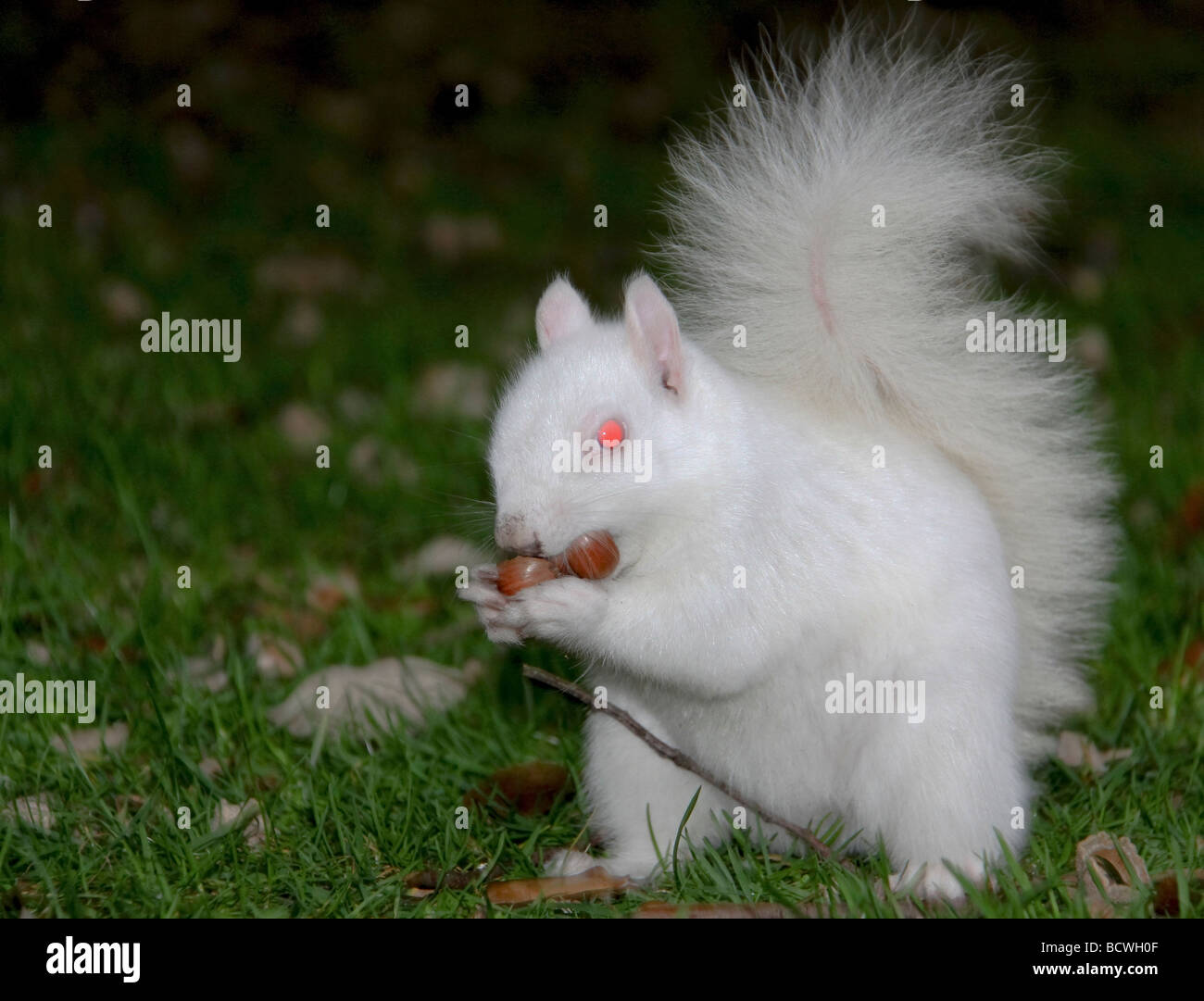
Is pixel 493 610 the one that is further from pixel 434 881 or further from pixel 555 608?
pixel 434 881

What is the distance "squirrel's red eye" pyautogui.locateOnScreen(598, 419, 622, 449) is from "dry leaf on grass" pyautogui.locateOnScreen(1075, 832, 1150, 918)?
89 cm

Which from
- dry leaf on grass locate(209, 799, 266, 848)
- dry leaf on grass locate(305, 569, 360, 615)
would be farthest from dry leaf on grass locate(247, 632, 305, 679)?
dry leaf on grass locate(209, 799, 266, 848)

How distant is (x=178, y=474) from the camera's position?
3.93 metres

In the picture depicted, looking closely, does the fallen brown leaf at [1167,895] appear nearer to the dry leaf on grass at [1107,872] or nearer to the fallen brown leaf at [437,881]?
the dry leaf on grass at [1107,872]

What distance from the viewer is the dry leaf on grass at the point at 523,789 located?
102 inches

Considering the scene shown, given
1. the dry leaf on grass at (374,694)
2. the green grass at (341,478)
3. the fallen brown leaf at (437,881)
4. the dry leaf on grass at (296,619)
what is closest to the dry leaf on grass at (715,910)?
the green grass at (341,478)

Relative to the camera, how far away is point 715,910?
7.02 feet

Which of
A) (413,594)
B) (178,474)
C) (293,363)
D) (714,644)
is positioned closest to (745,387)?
Result: (714,644)

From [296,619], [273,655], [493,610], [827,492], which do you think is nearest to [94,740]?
[273,655]

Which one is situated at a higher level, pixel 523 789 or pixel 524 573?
pixel 524 573

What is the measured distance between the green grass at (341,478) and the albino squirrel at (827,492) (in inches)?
5.8

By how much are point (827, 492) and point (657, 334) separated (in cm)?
36

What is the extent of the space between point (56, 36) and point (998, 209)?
20.5 ft

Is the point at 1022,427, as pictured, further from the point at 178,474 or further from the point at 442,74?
the point at 442,74
